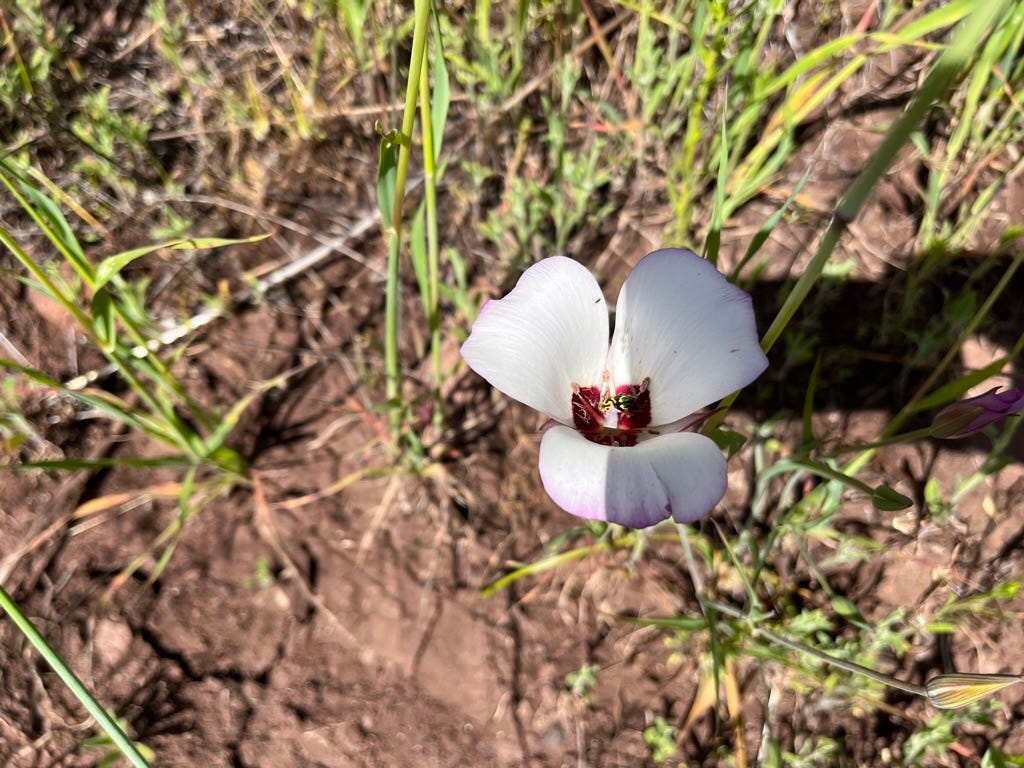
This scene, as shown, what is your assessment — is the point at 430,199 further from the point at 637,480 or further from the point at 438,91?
the point at 637,480

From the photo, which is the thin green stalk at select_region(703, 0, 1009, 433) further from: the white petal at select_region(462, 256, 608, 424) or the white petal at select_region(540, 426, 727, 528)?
the white petal at select_region(462, 256, 608, 424)

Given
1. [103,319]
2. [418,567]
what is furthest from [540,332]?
[418,567]

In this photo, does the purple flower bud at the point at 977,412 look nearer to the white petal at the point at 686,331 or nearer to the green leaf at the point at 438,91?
the white petal at the point at 686,331

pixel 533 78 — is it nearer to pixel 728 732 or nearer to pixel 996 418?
pixel 996 418

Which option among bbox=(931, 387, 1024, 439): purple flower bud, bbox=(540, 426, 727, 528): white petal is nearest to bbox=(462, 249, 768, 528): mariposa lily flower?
bbox=(540, 426, 727, 528): white petal

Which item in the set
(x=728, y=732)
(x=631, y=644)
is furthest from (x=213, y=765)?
(x=728, y=732)

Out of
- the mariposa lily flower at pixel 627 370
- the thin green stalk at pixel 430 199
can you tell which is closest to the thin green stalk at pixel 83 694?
the mariposa lily flower at pixel 627 370

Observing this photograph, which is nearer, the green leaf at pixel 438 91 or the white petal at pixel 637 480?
the white petal at pixel 637 480
